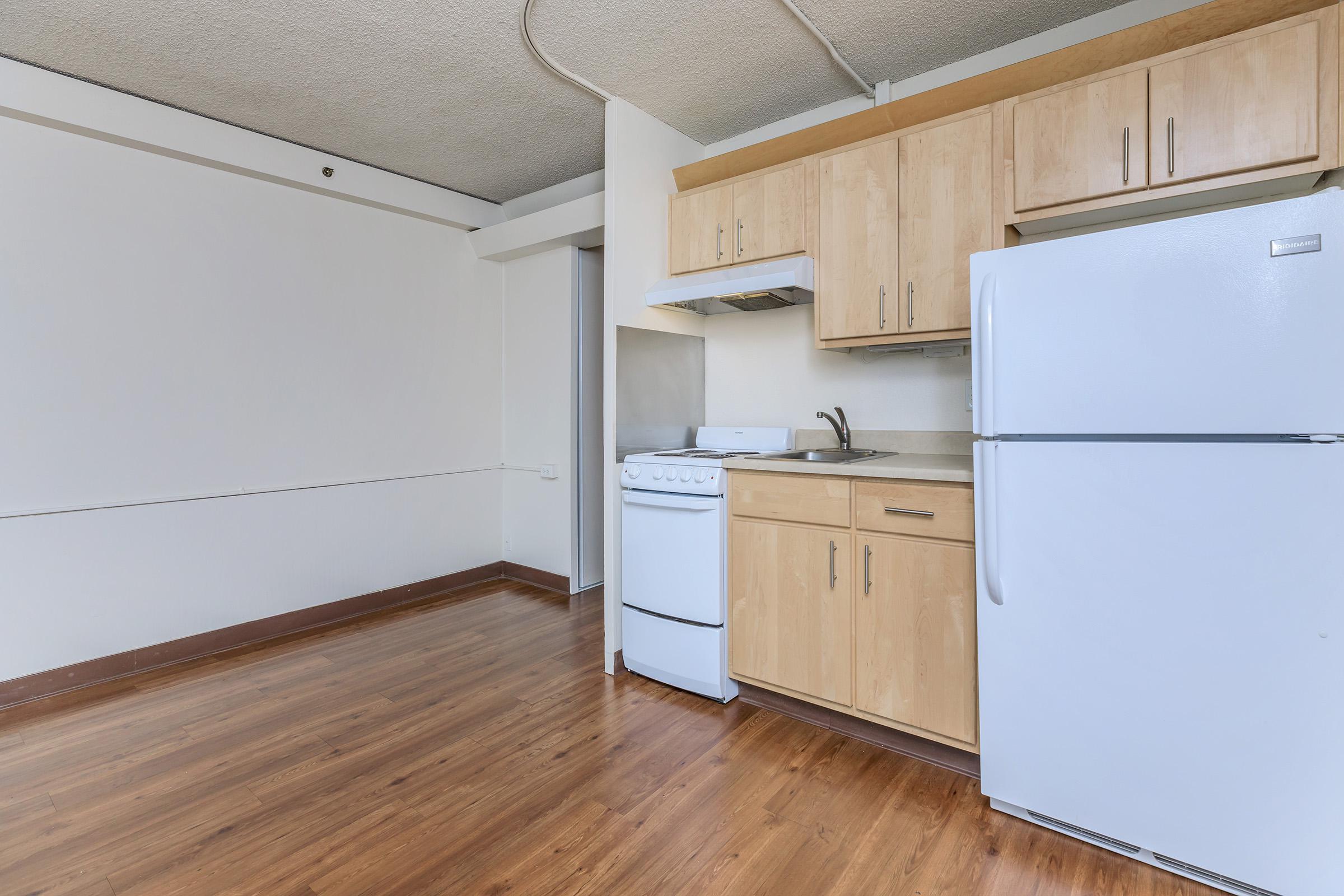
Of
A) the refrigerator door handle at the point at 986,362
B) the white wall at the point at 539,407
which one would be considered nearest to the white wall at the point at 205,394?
the white wall at the point at 539,407

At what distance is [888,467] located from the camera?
6.91 feet

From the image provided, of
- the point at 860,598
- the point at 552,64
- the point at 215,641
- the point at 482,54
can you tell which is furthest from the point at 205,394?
the point at 860,598

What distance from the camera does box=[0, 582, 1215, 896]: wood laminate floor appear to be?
1.61 meters

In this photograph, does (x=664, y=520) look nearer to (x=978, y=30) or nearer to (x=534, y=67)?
(x=534, y=67)

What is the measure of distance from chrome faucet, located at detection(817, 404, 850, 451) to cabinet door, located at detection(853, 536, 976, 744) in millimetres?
714

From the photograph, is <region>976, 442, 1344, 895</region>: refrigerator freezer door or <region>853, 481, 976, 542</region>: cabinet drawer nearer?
<region>976, 442, 1344, 895</region>: refrigerator freezer door

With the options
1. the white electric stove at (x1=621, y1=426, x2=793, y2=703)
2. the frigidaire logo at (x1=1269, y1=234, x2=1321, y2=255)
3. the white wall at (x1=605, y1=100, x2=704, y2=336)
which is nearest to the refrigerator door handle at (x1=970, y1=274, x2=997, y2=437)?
the frigidaire logo at (x1=1269, y1=234, x2=1321, y2=255)

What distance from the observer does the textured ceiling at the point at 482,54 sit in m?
2.32

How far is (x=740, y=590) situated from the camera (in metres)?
2.53

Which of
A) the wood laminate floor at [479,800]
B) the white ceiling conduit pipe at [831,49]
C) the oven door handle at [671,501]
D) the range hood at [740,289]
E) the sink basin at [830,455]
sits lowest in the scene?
the wood laminate floor at [479,800]

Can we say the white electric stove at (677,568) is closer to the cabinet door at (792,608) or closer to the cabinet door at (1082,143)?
the cabinet door at (792,608)

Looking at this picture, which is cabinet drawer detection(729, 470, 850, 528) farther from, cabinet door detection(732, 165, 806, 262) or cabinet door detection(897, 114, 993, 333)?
cabinet door detection(732, 165, 806, 262)

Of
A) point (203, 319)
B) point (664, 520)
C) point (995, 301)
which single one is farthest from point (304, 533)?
point (995, 301)

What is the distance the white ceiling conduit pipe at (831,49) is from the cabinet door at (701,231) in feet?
2.23
